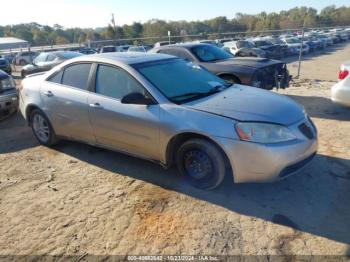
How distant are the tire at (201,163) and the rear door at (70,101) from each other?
1501 millimetres

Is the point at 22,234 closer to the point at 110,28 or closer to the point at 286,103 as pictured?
the point at 286,103

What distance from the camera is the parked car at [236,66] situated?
754cm

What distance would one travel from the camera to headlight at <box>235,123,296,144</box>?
11.1 ft

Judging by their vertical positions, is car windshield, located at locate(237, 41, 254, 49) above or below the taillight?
below

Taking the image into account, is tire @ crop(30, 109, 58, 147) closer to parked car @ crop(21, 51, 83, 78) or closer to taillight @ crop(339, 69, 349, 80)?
taillight @ crop(339, 69, 349, 80)

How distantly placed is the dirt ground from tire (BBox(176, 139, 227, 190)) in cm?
14

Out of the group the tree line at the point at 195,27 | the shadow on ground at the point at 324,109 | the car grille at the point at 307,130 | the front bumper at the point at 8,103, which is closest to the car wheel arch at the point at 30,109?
the front bumper at the point at 8,103

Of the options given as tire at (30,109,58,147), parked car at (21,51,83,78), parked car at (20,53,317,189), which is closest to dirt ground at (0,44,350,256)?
parked car at (20,53,317,189)

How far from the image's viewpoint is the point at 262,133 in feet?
11.2

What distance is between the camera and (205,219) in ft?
11.1

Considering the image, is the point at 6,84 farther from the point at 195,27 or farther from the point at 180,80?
the point at 195,27

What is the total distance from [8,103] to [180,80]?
4.84 metres

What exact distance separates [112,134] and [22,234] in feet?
5.29

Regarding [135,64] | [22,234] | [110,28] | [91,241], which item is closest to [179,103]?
[135,64]
